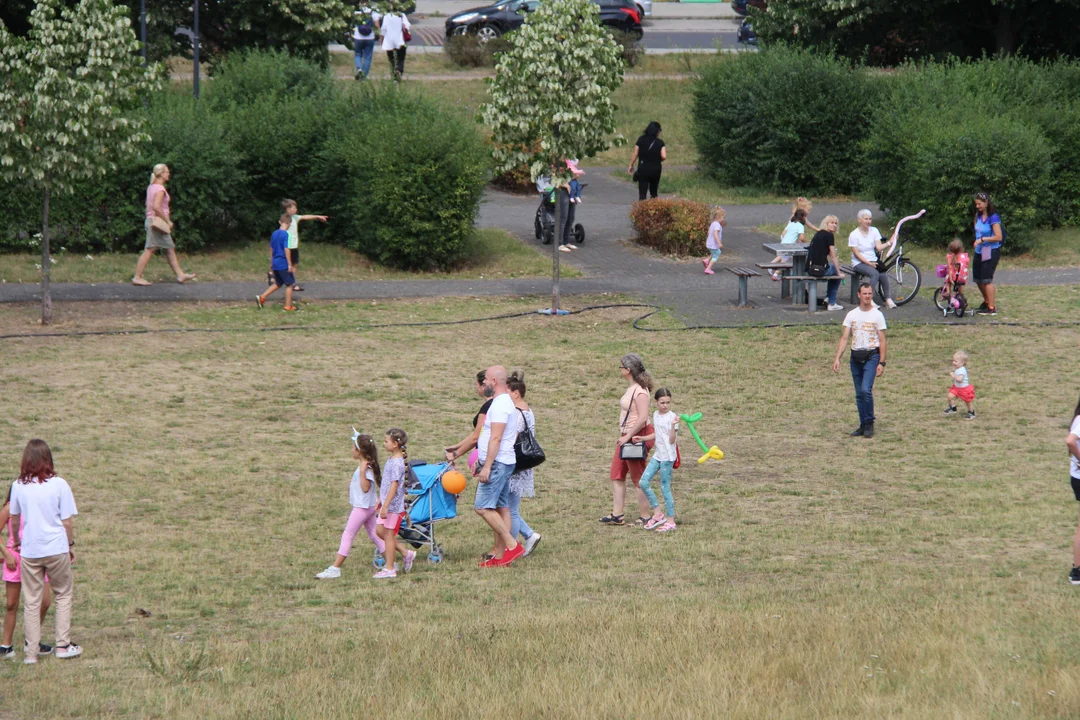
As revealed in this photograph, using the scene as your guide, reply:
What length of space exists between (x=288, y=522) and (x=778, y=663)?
17.3 feet

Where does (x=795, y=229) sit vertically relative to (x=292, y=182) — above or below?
below

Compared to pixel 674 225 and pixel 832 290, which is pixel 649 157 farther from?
pixel 832 290

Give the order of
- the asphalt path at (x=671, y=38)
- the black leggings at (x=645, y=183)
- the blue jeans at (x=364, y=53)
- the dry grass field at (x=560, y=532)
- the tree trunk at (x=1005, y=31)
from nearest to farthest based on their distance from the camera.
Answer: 1. the dry grass field at (x=560, y=532)
2. the black leggings at (x=645, y=183)
3. the tree trunk at (x=1005, y=31)
4. the blue jeans at (x=364, y=53)
5. the asphalt path at (x=671, y=38)

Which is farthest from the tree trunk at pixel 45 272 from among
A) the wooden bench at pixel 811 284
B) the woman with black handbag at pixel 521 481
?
the wooden bench at pixel 811 284

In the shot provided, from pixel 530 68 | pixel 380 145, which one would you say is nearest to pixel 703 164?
pixel 380 145

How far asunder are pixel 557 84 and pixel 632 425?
8.77 metres

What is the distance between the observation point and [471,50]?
131 ft

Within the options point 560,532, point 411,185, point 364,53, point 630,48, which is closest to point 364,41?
point 364,53

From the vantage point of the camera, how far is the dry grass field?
729cm

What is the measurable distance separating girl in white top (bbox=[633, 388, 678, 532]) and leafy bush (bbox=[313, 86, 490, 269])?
1147 centimetres

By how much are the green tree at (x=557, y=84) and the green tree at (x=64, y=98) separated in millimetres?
5244

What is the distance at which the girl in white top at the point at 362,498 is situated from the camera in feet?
32.5

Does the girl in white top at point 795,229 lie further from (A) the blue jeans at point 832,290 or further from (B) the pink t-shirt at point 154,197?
(B) the pink t-shirt at point 154,197

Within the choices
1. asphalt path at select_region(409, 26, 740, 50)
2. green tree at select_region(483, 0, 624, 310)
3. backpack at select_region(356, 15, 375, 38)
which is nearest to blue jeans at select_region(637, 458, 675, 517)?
green tree at select_region(483, 0, 624, 310)
